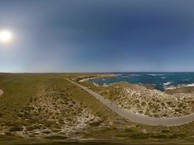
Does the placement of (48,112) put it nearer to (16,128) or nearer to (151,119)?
(16,128)

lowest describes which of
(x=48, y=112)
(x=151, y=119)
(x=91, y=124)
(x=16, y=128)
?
(x=91, y=124)

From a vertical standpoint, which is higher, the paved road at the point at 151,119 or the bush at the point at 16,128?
the paved road at the point at 151,119

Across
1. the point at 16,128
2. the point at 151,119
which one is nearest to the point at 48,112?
the point at 16,128

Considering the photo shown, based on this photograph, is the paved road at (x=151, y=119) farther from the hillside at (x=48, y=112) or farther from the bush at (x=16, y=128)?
the bush at (x=16, y=128)

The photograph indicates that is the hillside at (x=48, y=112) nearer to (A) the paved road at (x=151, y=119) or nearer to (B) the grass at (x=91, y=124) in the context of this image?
(B) the grass at (x=91, y=124)

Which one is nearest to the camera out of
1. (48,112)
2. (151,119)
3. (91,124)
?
(91,124)

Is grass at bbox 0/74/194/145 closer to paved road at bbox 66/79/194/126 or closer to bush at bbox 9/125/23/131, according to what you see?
bush at bbox 9/125/23/131

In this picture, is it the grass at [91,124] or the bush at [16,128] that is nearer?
the grass at [91,124]

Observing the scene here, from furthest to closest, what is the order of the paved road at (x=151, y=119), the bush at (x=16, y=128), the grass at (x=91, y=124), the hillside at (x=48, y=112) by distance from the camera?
the paved road at (x=151, y=119)
the hillside at (x=48, y=112)
the bush at (x=16, y=128)
the grass at (x=91, y=124)

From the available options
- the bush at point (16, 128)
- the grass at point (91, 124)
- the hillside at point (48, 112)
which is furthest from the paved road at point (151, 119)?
the bush at point (16, 128)

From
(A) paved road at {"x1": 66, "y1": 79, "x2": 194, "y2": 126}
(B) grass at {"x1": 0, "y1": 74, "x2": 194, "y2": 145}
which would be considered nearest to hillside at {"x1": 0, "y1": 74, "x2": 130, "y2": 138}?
(B) grass at {"x1": 0, "y1": 74, "x2": 194, "y2": 145}

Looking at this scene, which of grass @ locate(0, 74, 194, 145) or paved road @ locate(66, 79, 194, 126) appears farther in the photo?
paved road @ locate(66, 79, 194, 126)

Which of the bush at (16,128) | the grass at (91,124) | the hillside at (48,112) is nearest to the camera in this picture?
the grass at (91,124)
